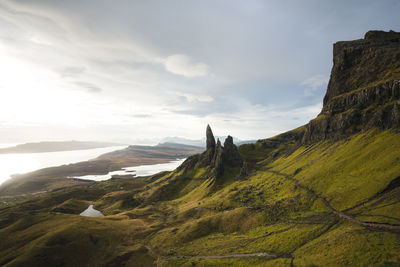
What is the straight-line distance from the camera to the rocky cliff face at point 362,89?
315 ft

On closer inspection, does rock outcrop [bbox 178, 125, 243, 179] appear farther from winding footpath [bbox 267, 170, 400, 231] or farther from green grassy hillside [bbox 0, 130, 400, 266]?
winding footpath [bbox 267, 170, 400, 231]

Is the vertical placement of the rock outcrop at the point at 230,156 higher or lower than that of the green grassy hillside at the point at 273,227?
higher

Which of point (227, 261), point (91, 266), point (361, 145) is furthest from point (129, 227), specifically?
point (361, 145)

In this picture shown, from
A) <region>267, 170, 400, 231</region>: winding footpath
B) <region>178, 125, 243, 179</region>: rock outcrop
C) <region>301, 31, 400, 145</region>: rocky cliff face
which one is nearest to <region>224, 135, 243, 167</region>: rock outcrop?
<region>178, 125, 243, 179</region>: rock outcrop

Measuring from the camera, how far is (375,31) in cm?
16925

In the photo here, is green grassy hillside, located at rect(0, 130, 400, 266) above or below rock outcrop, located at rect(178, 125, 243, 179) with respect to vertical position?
below

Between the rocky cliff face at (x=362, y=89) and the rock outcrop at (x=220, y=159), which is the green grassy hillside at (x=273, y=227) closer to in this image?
the rocky cliff face at (x=362, y=89)

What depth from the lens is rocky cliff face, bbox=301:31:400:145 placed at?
315 ft

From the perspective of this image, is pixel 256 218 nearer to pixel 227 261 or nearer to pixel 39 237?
pixel 227 261

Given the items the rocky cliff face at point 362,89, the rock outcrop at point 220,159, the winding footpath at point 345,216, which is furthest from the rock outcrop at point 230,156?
the winding footpath at point 345,216

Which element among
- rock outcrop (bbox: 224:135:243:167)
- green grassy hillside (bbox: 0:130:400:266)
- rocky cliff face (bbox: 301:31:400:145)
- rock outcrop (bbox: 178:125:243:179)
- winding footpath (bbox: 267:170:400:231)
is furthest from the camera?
rock outcrop (bbox: 224:135:243:167)

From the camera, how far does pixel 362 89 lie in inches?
4702

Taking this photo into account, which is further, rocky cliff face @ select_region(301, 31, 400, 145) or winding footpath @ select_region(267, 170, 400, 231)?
rocky cliff face @ select_region(301, 31, 400, 145)

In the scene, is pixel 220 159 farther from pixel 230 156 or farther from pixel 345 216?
pixel 345 216
